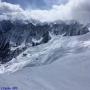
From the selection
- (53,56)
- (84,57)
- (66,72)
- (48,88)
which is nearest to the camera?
(48,88)

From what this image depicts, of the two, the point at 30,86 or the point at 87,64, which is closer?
the point at 30,86

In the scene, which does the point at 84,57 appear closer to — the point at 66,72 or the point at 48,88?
the point at 66,72

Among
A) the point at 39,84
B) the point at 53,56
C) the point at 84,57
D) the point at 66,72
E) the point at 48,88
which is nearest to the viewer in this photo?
the point at 48,88

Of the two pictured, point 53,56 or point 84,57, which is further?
point 53,56

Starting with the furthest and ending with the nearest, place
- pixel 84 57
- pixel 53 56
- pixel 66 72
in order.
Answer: pixel 53 56, pixel 84 57, pixel 66 72

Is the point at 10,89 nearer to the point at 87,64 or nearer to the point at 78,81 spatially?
the point at 78,81

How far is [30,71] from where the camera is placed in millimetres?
10625

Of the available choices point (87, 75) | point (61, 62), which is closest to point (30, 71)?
point (61, 62)

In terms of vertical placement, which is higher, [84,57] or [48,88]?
[84,57]

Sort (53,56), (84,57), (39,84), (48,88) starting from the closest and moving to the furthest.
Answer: (48,88), (39,84), (84,57), (53,56)

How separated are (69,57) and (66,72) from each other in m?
1.76

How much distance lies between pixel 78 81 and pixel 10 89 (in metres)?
2.47

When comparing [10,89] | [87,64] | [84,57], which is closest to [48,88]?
[10,89]

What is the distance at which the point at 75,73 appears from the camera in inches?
361
